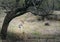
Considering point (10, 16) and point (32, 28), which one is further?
point (32, 28)

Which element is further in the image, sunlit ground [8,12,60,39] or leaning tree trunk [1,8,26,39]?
sunlit ground [8,12,60,39]

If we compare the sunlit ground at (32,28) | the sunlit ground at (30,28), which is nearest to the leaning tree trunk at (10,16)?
the sunlit ground at (30,28)

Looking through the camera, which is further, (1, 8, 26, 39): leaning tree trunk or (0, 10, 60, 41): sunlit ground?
(0, 10, 60, 41): sunlit ground

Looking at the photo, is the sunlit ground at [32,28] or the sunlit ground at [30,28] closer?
the sunlit ground at [30,28]

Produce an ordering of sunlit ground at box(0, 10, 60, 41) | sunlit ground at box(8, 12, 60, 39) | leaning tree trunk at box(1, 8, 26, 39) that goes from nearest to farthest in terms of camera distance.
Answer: leaning tree trunk at box(1, 8, 26, 39)
sunlit ground at box(0, 10, 60, 41)
sunlit ground at box(8, 12, 60, 39)

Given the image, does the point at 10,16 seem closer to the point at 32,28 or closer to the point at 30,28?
the point at 30,28

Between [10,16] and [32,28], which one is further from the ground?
[10,16]

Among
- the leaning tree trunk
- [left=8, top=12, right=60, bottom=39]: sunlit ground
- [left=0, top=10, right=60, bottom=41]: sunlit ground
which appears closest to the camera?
the leaning tree trunk

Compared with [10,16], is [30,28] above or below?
below

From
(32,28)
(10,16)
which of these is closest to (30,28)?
(32,28)

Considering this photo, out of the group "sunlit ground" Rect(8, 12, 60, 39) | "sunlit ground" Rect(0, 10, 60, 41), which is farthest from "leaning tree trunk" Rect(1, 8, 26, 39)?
"sunlit ground" Rect(8, 12, 60, 39)

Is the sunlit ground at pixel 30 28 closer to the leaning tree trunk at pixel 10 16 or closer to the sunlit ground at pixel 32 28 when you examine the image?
the sunlit ground at pixel 32 28

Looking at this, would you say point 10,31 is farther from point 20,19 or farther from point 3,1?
point 20,19

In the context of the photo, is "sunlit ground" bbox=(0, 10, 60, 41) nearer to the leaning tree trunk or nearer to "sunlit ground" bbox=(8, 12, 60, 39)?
"sunlit ground" bbox=(8, 12, 60, 39)
